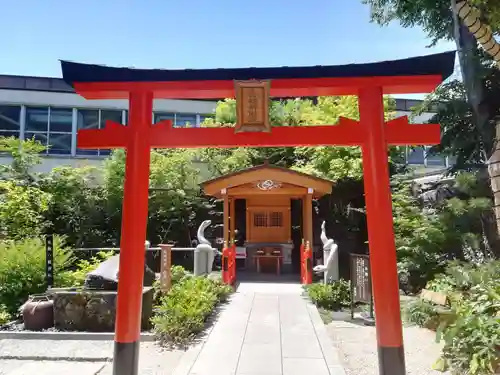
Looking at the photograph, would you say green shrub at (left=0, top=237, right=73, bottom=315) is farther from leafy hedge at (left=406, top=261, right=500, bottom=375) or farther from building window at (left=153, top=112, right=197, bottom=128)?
building window at (left=153, top=112, right=197, bottom=128)

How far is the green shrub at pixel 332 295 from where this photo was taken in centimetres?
880

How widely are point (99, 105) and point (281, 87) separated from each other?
1827 centimetres

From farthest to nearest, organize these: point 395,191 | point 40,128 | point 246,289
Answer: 1. point 40,128
2. point 395,191
3. point 246,289

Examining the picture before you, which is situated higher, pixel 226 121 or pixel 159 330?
pixel 226 121

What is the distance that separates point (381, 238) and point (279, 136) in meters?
1.68

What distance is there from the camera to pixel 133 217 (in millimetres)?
4691

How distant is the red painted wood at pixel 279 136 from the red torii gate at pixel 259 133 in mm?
12

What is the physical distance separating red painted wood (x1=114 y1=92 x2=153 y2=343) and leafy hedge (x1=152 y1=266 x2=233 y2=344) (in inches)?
88.6

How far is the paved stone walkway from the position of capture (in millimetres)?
5262

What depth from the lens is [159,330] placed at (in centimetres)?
693

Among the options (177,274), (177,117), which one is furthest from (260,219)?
(177,117)

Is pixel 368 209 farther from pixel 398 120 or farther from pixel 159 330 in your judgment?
pixel 159 330

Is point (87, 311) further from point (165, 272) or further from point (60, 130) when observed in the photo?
point (60, 130)

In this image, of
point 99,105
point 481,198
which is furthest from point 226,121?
point 481,198
